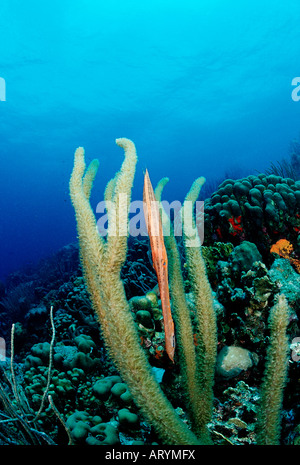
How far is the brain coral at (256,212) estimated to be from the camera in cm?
409

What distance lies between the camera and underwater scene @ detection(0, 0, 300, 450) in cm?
158

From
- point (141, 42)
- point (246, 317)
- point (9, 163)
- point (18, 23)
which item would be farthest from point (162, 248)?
point (9, 163)

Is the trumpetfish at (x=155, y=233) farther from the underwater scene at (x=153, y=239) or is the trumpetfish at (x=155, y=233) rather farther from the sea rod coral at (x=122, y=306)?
the sea rod coral at (x=122, y=306)

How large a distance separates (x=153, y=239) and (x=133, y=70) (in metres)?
46.2

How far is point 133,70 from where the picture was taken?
3925 centimetres

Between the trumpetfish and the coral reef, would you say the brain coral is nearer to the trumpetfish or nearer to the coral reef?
the coral reef

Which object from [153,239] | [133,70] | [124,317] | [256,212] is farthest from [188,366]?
[133,70]

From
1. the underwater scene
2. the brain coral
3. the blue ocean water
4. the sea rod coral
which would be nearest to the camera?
the sea rod coral

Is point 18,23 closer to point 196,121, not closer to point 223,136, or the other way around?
point 196,121

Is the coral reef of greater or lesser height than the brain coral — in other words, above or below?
below

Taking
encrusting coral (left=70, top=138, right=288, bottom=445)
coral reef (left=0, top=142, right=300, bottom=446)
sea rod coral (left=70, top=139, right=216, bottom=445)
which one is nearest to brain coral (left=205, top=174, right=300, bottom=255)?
coral reef (left=0, top=142, right=300, bottom=446)

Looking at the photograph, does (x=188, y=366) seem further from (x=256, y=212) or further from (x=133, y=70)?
(x=133, y=70)

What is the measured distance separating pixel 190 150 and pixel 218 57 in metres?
55.7

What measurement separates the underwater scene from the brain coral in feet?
0.10
